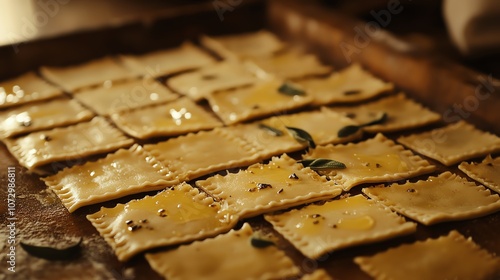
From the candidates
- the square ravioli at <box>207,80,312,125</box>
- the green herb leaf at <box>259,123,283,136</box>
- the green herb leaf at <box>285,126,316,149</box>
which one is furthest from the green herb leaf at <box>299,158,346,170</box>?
the square ravioli at <box>207,80,312,125</box>

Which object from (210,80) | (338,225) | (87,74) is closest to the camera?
(338,225)

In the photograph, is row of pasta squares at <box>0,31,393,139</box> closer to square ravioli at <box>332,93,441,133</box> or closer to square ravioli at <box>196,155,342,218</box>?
square ravioli at <box>332,93,441,133</box>

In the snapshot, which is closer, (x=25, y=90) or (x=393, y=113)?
(x=393, y=113)

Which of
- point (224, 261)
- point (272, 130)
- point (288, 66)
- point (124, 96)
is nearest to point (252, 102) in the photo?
point (272, 130)

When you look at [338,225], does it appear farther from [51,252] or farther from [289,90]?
[289,90]

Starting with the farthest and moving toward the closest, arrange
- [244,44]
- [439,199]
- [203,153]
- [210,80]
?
[244,44] < [210,80] < [203,153] < [439,199]

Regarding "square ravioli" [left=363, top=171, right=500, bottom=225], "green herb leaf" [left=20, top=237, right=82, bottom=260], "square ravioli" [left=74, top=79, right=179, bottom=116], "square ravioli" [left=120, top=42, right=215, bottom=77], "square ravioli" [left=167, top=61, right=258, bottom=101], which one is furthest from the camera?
"square ravioli" [left=120, top=42, right=215, bottom=77]

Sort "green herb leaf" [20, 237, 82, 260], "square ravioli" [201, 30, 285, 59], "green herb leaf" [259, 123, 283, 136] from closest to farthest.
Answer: "green herb leaf" [20, 237, 82, 260]
"green herb leaf" [259, 123, 283, 136]
"square ravioli" [201, 30, 285, 59]
